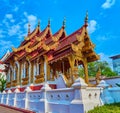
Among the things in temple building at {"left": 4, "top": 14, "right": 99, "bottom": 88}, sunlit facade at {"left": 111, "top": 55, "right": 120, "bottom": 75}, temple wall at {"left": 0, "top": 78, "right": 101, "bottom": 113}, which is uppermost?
sunlit facade at {"left": 111, "top": 55, "right": 120, "bottom": 75}

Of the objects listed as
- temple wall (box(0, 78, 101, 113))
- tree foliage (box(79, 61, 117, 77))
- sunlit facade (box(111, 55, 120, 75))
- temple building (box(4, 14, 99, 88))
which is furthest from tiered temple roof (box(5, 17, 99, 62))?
sunlit facade (box(111, 55, 120, 75))

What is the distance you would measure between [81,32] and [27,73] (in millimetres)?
Answer: 5847

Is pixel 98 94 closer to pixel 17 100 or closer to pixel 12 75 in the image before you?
pixel 17 100

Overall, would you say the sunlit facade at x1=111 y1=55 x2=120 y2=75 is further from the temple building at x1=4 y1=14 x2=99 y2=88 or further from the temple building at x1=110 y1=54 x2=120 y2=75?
the temple building at x1=4 y1=14 x2=99 y2=88

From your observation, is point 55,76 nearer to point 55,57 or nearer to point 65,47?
point 55,57

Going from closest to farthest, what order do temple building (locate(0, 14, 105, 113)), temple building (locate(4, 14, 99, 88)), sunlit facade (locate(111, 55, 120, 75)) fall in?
temple building (locate(0, 14, 105, 113)), temple building (locate(4, 14, 99, 88)), sunlit facade (locate(111, 55, 120, 75))

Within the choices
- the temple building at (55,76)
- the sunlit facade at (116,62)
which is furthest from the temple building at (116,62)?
the temple building at (55,76)

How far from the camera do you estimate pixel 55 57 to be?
37.5 ft

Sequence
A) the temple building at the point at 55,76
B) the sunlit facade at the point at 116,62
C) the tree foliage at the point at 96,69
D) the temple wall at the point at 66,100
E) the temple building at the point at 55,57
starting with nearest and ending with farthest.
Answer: the temple wall at the point at 66,100
the temple building at the point at 55,76
the temple building at the point at 55,57
the tree foliage at the point at 96,69
the sunlit facade at the point at 116,62

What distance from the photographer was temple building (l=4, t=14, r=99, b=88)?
34.9 feet

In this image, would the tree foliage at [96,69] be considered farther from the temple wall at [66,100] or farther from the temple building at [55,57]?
the temple wall at [66,100]

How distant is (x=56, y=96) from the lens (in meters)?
7.50

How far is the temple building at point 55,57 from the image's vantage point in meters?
10.6

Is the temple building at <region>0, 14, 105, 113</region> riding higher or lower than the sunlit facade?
lower
